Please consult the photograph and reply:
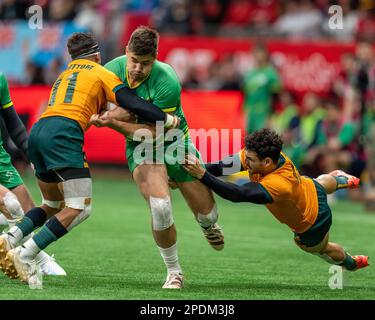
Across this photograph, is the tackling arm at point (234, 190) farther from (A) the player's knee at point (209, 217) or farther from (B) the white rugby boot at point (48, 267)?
(B) the white rugby boot at point (48, 267)

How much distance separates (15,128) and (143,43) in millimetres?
1623

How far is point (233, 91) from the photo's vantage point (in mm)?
18438

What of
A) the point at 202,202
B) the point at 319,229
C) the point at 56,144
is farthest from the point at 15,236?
the point at 319,229

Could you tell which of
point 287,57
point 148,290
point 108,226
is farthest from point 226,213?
point 148,290

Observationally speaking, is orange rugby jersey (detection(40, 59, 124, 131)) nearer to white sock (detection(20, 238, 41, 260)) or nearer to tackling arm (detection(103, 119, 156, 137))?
tackling arm (detection(103, 119, 156, 137))

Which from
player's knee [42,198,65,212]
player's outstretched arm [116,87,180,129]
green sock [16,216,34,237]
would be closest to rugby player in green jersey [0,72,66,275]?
player's knee [42,198,65,212]

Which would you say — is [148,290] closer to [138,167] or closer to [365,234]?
[138,167]

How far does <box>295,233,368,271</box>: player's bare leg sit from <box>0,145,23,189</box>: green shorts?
2.46 meters

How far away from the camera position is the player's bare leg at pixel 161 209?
24.6ft

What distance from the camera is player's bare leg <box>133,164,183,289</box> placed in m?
7.49

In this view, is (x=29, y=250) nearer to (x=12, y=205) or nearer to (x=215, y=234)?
(x=12, y=205)

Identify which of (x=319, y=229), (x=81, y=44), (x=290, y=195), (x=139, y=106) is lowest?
(x=319, y=229)

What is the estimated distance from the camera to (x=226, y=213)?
14000 mm

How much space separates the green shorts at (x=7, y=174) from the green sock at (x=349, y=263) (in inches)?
112
